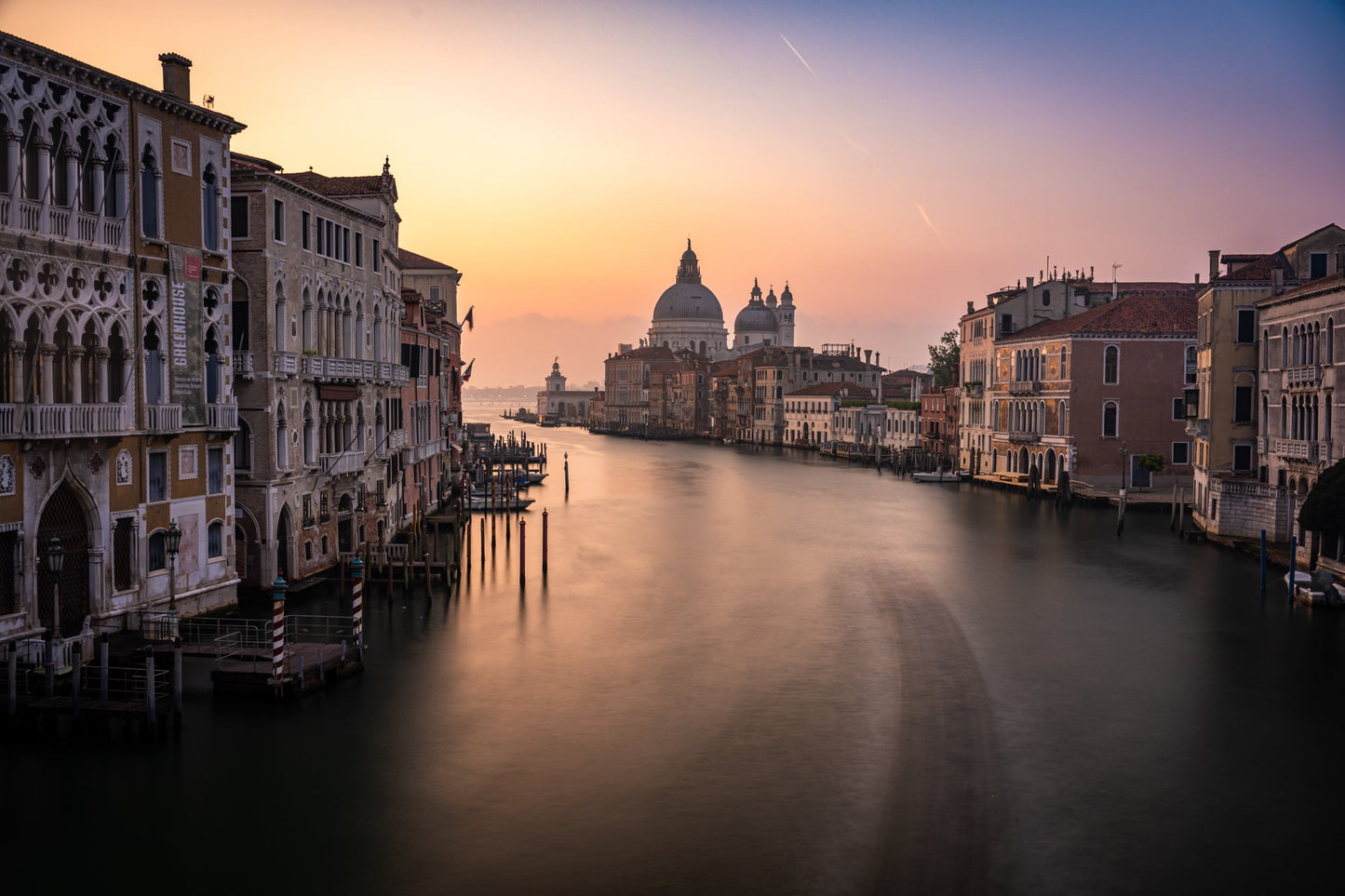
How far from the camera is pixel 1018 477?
53.6 m

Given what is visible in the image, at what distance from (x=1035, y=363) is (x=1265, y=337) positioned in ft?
65.7

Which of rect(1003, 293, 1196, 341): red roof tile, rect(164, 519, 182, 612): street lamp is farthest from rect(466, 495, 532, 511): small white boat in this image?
rect(1003, 293, 1196, 341): red roof tile

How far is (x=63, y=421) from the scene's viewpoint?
16.5m

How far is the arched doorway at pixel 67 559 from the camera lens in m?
16.6

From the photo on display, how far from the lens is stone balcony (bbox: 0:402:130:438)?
15.8 m

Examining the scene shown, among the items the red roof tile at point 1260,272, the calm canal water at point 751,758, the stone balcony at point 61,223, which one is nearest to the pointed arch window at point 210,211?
the stone balcony at point 61,223

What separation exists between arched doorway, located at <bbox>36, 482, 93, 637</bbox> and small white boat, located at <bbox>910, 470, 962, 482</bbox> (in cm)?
4941

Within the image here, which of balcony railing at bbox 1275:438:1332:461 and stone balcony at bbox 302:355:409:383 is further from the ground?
stone balcony at bbox 302:355:409:383

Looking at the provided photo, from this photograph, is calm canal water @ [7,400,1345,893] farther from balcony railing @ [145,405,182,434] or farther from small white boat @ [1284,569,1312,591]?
balcony railing @ [145,405,182,434]

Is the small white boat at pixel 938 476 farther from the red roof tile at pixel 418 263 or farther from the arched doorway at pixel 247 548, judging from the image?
the arched doorway at pixel 247 548

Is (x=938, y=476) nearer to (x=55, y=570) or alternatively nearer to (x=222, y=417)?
(x=222, y=417)

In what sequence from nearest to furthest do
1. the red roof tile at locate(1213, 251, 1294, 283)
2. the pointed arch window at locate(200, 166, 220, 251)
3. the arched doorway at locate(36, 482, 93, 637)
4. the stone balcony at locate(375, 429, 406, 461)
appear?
the arched doorway at locate(36, 482, 93, 637) < the pointed arch window at locate(200, 166, 220, 251) < the stone balcony at locate(375, 429, 406, 461) < the red roof tile at locate(1213, 251, 1294, 283)

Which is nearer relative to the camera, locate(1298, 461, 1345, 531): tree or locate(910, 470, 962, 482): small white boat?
locate(1298, 461, 1345, 531): tree

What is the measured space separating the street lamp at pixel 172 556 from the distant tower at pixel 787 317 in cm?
12503
